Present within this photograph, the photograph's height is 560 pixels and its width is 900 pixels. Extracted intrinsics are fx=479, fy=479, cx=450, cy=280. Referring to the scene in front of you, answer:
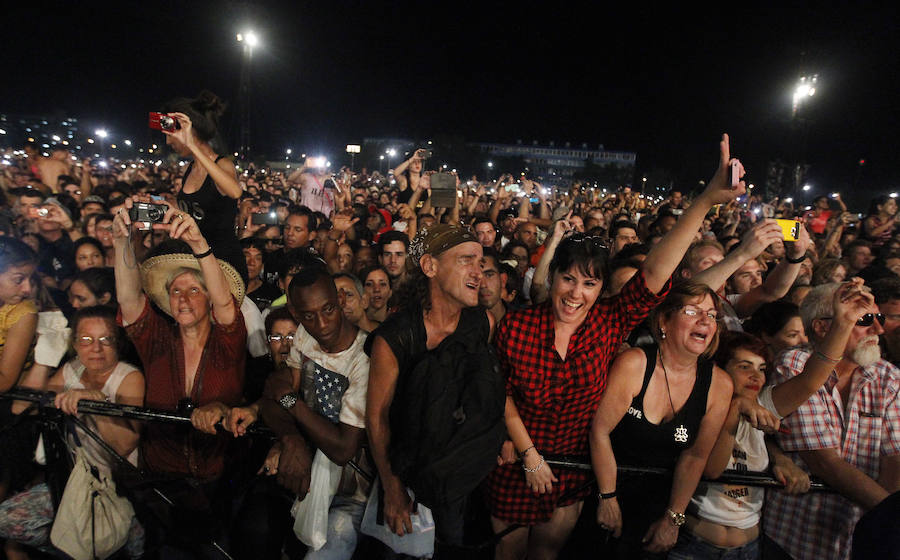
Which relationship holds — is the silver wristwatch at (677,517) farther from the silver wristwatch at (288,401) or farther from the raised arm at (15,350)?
the raised arm at (15,350)

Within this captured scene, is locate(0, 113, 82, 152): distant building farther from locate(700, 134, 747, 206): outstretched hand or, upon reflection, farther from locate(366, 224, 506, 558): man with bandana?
locate(700, 134, 747, 206): outstretched hand

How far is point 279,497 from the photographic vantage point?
2.90m

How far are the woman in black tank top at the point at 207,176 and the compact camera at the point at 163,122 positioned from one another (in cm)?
3

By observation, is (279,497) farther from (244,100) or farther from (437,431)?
(244,100)

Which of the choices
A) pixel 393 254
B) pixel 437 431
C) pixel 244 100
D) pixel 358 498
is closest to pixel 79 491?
pixel 358 498

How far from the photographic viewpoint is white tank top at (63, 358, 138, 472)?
2812 millimetres

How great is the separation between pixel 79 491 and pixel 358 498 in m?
1.44

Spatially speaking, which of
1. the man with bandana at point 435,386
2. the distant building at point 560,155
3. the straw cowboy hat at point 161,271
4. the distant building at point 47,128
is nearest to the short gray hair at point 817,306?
the man with bandana at point 435,386

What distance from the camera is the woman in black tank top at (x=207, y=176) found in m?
3.49

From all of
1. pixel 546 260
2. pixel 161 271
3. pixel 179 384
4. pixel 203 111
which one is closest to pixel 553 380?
pixel 546 260

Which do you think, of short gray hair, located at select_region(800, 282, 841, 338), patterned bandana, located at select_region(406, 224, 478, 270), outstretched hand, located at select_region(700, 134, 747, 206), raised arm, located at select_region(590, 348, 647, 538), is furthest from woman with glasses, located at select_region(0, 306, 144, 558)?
short gray hair, located at select_region(800, 282, 841, 338)

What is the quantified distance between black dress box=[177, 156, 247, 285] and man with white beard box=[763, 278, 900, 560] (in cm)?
396

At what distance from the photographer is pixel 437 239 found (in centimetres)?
258

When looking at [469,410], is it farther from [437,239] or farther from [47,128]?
[47,128]
